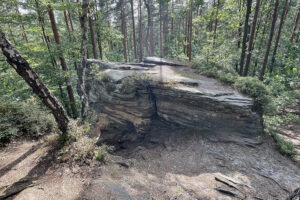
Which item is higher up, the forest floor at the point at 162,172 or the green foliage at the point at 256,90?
the green foliage at the point at 256,90

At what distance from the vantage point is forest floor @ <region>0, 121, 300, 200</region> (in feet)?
13.6

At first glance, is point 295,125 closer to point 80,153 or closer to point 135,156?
point 135,156

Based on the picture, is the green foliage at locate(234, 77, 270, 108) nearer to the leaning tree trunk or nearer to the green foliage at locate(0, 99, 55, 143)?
the leaning tree trunk

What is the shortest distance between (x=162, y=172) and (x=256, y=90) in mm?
6920

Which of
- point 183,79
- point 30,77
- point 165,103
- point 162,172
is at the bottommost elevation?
point 162,172

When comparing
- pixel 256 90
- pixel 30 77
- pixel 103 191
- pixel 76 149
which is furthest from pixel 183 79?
pixel 30 77

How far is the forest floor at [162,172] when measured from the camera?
4.13 meters

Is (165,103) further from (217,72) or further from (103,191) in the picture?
(103,191)

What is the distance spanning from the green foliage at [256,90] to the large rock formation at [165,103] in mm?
572

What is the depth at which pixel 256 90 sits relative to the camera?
8375 millimetres

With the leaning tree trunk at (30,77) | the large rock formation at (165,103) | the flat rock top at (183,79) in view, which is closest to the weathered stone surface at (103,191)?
the leaning tree trunk at (30,77)

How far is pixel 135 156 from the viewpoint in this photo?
8695mm

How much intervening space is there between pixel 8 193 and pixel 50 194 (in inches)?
34.3

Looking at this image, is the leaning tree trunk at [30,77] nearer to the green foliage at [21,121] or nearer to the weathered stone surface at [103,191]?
the green foliage at [21,121]
